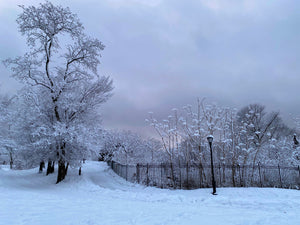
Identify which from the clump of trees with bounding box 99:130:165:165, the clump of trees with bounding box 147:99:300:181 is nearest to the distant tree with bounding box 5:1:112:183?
the clump of trees with bounding box 147:99:300:181

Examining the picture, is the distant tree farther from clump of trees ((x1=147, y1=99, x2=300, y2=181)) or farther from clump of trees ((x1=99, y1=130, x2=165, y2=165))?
clump of trees ((x1=99, y1=130, x2=165, y2=165))

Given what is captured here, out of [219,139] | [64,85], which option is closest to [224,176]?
[219,139]

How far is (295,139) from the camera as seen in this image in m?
17.6

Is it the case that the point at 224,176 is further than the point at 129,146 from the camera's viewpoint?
No

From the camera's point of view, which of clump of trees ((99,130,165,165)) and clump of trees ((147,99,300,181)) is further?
clump of trees ((99,130,165,165))

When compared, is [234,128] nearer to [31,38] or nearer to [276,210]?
[276,210]

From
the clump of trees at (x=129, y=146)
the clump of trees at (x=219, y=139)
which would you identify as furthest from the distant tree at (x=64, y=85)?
the clump of trees at (x=129, y=146)

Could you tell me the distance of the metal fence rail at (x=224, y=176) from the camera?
12.9 metres

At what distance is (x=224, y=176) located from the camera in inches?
529

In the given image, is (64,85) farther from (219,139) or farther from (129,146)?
(129,146)

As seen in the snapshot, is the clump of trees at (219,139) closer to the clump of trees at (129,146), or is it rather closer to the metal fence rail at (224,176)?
the metal fence rail at (224,176)

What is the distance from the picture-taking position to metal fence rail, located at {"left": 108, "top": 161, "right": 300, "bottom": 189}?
12.9 m

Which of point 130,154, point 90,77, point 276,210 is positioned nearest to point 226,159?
point 276,210

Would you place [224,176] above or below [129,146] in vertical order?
below
